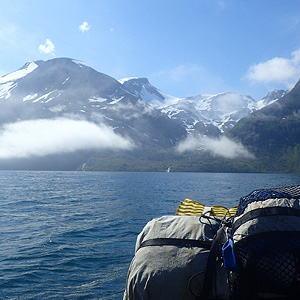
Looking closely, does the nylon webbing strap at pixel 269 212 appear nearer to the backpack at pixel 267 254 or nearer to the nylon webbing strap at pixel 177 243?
the backpack at pixel 267 254

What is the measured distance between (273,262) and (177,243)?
1517mm

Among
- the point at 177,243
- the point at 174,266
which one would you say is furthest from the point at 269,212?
the point at 174,266

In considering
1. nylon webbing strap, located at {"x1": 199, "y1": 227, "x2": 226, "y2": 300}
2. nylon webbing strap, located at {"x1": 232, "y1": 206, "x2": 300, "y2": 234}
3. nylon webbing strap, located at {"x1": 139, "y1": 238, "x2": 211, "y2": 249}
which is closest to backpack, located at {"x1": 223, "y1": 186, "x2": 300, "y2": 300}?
Answer: nylon webbing strap, located at {"x1": 232, "y1": 206, "x2": 300, "y2": 234}

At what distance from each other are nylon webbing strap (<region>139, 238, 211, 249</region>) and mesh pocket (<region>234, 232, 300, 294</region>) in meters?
0.65

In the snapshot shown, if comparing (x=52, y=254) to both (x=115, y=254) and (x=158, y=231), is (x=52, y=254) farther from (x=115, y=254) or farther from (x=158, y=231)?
(x=158, y=231)

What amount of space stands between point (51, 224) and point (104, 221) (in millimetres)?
6249

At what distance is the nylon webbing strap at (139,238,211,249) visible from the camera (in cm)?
513

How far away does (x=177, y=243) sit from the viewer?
5223mm

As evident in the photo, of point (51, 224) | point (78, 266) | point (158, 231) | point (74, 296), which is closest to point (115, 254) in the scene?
point (78, 266)

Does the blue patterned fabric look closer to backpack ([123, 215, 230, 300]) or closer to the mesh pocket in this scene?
backpack ([123, 215, 230, 300])

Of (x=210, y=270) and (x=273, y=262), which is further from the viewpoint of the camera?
(x=210, y=270)

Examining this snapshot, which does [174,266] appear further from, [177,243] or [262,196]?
[262,196]

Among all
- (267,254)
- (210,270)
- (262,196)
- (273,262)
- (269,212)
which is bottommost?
(210,270)

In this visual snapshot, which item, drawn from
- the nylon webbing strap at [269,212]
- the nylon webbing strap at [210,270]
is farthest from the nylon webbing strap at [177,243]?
the nylon webbing strap at [269,212]
